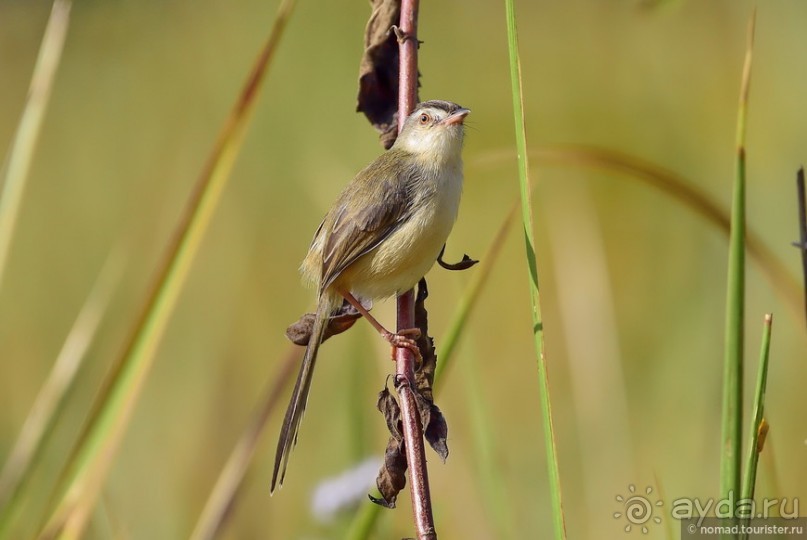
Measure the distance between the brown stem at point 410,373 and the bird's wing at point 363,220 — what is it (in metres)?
0.46

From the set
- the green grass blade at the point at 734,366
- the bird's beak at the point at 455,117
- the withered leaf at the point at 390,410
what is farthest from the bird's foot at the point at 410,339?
the bird's beak at the point at 455,117

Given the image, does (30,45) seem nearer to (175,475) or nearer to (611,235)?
(611,235)

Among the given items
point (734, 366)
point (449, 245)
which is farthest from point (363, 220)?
point (449, 245)

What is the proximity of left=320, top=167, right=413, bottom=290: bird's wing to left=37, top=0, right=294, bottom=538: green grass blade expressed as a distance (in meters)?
0.50

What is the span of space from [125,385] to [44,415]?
370 mm

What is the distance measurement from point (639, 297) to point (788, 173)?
1021 mm

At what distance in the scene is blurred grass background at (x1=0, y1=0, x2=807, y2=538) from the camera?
3.48 m

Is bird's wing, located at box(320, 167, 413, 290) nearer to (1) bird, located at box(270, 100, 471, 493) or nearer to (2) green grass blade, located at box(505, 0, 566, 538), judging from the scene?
(1) bird, located at box(270, 100, 471, 493)

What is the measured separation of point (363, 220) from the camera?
278cm

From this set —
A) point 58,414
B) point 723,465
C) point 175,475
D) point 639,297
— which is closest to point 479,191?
point 639,297

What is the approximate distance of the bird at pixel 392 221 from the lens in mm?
2697

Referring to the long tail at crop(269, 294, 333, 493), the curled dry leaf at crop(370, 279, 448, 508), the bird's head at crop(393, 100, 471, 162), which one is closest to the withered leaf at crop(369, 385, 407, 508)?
the curled dry leaf at crop(370, 279, 448, 508)

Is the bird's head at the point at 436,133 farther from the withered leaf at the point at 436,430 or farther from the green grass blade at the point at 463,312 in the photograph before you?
the withered leaf at the point at 436,430

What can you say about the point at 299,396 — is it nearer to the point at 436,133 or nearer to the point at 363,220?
the point at 363,220
